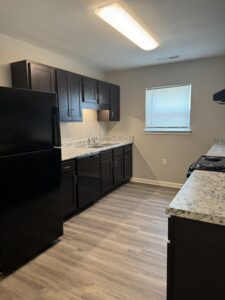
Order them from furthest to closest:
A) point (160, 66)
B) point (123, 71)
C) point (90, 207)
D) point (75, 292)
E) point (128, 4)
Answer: point (123, 71)
point (160, 66)
point (90, 207)
point (128, 4)
point (75, 292)

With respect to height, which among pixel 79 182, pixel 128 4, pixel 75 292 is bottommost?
pixel 75 292

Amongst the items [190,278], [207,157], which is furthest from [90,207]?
[190,278]

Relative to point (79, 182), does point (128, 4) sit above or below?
above

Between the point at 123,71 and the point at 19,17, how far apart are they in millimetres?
2795

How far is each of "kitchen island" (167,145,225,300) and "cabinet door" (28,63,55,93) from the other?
93.4 inches

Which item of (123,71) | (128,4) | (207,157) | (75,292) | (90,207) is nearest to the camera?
(75,292)

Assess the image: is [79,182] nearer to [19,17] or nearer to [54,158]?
[54,158]

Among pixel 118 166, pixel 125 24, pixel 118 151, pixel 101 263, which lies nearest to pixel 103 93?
pixel 118 151

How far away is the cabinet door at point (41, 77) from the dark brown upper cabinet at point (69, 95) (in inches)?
4.4

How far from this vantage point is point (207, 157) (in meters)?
2.78

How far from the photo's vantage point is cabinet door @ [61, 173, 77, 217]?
2.88 meters

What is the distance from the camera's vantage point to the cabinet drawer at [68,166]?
2.85 meters

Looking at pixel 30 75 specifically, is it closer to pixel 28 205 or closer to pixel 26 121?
pixel 26 121

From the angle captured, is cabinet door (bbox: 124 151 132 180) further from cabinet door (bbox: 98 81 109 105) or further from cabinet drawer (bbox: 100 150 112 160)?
cabinet door (bbox: 98 81 109 105)
